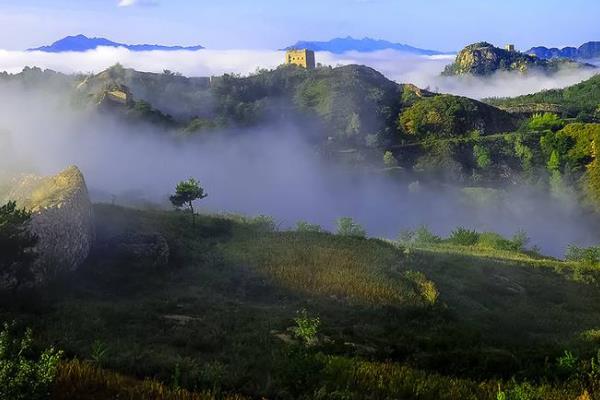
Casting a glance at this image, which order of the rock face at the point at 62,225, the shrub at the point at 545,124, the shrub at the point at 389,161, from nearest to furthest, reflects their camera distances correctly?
the rock face at the point at 62,225
the shrub at the point at 389,161
the shrub at the point at 545,124

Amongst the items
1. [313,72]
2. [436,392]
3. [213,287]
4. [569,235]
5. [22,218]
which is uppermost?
[313,72]

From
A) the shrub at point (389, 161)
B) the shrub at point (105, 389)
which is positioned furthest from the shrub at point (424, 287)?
the shrub at point (389, 161)

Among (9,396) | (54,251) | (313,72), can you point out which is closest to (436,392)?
(9,396)

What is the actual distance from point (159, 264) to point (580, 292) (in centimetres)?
2726

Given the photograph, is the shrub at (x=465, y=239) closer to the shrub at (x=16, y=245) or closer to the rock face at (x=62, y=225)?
the rock face at (x=62, y=225)

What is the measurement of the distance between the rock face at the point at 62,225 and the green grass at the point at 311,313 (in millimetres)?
948

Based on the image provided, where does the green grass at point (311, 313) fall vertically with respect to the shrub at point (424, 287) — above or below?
above

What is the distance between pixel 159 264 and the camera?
99.8ft

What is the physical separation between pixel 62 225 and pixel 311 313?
1332 centimetres

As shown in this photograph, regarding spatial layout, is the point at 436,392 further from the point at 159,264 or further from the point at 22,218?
the point at 159,264

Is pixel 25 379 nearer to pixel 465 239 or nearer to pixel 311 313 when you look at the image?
pixel 311 313

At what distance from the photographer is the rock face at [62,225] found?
24.9m

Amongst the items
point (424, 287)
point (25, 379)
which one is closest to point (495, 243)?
point (424, 287)

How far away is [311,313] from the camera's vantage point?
2398cm
